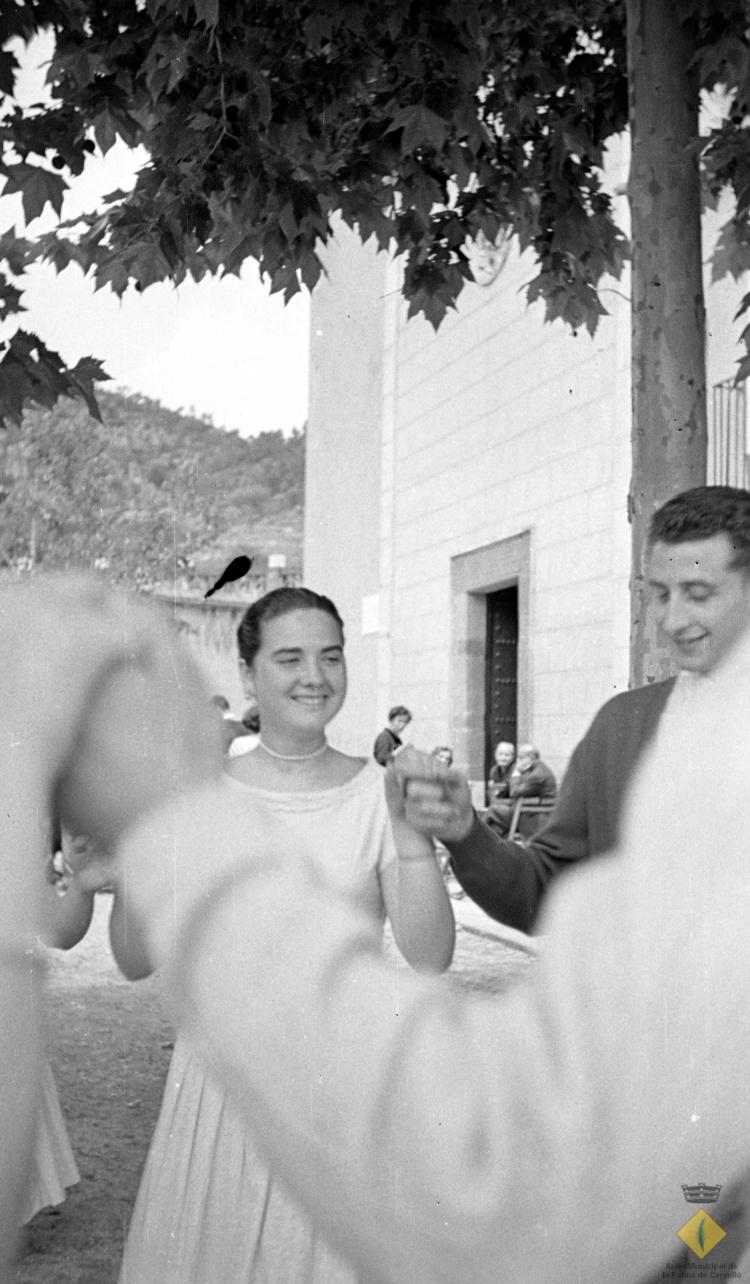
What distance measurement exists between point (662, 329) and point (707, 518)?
6.39 feet

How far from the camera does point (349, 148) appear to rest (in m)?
4.54

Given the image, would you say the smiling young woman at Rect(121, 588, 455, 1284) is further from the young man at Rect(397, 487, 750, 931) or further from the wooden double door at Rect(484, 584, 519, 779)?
the wooden double door at Rect(484, 584, 519, 779)

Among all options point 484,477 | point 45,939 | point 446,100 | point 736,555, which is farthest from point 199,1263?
point 484,477

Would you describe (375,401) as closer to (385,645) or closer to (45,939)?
(385,645)

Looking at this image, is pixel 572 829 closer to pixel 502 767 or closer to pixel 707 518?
pixel 707 518

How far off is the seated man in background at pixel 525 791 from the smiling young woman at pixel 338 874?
25.4ft

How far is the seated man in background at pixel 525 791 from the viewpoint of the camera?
10.6 metres

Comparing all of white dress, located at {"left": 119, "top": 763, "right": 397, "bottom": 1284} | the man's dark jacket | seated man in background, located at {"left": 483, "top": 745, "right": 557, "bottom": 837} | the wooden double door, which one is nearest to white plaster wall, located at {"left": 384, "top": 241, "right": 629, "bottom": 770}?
the wooden double door

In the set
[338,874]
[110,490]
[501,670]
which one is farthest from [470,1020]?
[501,670]

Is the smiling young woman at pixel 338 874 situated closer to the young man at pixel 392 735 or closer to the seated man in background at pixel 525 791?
the young man at pixel 392 735

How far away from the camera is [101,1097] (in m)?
5.83

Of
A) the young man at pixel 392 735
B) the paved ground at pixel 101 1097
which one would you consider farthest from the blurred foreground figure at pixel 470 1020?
the young man at pixel 392 735

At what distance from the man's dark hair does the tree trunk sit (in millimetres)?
1635

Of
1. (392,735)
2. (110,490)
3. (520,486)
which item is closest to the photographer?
(110,490)
